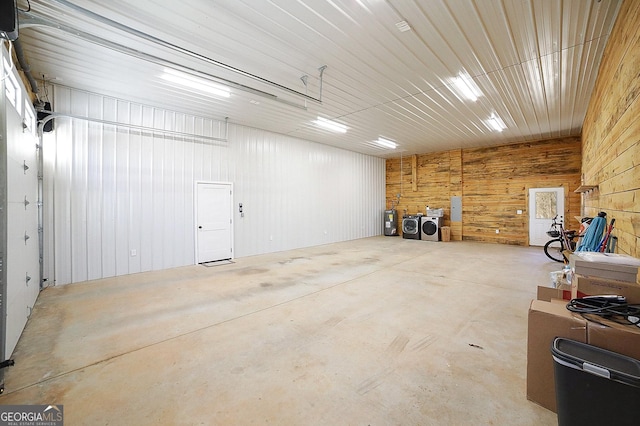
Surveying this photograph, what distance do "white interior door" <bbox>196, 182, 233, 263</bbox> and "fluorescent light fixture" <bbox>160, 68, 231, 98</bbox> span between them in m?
2.10

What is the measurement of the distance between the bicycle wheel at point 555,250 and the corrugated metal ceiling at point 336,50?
301 centimetres

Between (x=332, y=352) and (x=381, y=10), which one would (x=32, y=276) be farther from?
(x=381, y=10)

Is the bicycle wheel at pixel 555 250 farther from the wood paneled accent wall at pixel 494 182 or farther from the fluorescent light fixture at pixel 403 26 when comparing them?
the fluorescent light fixture at pixel 403 26

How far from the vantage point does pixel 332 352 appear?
2367mm

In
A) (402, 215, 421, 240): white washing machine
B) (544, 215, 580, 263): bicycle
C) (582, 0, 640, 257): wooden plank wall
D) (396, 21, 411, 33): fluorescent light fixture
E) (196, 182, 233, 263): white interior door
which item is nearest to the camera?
(582, 0, 640, 257): wooden plank wall

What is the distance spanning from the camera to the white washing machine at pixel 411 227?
9.94 metres

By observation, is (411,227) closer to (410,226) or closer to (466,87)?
(410,226)

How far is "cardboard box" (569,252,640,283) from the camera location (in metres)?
1.77

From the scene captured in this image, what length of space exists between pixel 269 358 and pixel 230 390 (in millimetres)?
441

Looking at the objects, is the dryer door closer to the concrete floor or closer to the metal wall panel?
the metal wall panel

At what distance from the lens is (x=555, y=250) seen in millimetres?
7328

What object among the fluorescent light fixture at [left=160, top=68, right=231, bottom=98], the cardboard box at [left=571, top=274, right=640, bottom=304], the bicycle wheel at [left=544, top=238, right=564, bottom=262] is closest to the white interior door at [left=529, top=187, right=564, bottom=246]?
the bicycle wheel at [left=544, top=238, right=564, bottom=262]

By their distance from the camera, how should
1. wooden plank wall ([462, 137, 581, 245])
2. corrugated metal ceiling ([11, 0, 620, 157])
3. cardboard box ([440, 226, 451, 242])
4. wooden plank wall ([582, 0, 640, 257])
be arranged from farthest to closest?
cardboard box ([440, 226, 451, 242]), wooden plank wall ([462, 137, 581, 245]), corrugated metal ceiling ([11, 0, 620, 157]), wooden plank wall ([582, 0, 640, 257])

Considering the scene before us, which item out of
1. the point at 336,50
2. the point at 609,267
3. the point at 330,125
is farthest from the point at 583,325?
the point at 330,125
